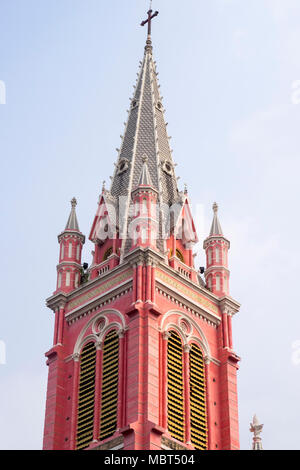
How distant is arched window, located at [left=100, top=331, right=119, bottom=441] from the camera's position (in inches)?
2231

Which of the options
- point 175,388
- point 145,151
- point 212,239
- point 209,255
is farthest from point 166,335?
point 145,151

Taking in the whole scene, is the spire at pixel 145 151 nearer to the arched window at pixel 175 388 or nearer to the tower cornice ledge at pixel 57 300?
the tower cornice ledge at pixel 57 300

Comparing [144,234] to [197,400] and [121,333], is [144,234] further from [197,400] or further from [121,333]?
[197,400]

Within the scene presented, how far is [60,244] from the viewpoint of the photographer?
226 feet

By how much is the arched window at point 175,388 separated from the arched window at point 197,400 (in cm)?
95

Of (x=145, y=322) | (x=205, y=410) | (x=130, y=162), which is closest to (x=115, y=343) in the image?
(x=145, y=322)

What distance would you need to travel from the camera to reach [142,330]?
5862cm

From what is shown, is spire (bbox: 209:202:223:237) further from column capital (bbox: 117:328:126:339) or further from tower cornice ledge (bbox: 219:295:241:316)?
column capital (bbox: 117:328:126:339)

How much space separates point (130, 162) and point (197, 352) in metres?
15.2

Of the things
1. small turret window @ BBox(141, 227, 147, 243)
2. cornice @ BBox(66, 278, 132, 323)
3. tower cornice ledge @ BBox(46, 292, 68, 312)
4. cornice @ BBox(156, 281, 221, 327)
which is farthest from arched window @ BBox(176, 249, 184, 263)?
tower cornice ledge @ BBox(46, 292, 68, 312)

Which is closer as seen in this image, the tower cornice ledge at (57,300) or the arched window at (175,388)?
the arched window at (175,388)

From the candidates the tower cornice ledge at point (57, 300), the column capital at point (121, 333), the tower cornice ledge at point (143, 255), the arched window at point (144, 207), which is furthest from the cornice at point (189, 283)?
the tower cornice ledge at point (57, 300)

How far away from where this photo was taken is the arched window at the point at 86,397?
57781 millimetres

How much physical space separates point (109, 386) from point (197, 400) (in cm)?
507
